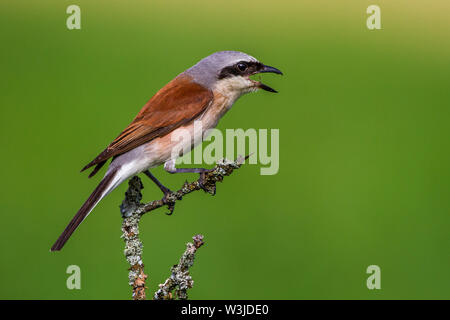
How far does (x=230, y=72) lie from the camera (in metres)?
4.70

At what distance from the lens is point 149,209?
12.0ft

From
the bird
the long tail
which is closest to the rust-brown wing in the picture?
the bird

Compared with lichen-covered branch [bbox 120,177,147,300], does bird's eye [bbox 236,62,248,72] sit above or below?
above

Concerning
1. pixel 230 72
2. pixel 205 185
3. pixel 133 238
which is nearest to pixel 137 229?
pixel 133 238

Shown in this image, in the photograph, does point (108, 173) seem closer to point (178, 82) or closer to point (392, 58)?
point (178, 82)

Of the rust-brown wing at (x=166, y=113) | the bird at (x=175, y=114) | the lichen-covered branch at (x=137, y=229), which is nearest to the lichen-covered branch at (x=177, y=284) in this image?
the lichen-covered branch at (x=137, y=229)

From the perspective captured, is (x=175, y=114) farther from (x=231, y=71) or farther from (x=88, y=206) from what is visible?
(x=88, y=206)

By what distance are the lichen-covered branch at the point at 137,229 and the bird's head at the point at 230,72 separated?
126 cm

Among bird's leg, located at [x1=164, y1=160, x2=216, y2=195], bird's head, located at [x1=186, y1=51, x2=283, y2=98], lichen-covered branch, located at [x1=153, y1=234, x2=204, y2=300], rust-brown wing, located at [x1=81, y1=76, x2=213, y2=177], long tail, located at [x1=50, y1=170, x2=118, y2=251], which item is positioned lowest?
lichen-covered branch, located at [x1=153, y1=234, x2=204, y2=300]

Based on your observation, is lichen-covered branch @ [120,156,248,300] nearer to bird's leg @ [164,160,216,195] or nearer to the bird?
bird's leg @ [164,160,216,195]

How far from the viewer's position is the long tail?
3698 millimetres

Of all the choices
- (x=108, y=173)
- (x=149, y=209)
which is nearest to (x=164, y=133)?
(x=108, y=173)

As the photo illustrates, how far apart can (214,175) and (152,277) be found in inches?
102

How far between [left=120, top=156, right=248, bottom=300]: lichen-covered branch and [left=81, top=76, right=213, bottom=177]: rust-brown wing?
0.58 metres
